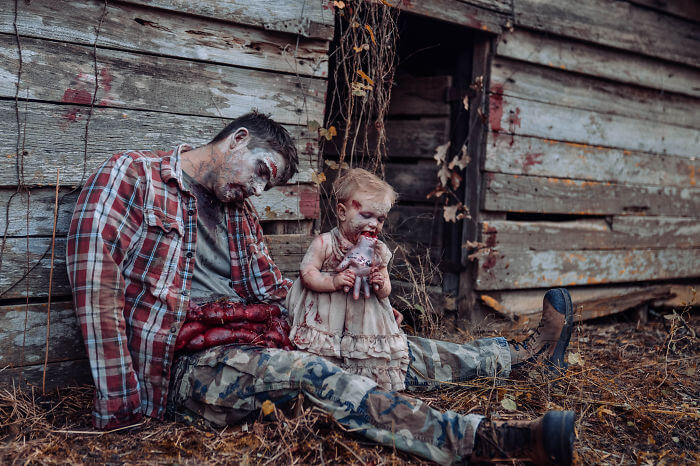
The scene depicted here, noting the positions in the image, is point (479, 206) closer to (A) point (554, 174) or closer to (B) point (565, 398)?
(A) point (554, 174)

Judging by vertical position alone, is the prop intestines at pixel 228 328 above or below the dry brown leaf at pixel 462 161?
below

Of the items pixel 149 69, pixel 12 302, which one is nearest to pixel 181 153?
pixel 149 69

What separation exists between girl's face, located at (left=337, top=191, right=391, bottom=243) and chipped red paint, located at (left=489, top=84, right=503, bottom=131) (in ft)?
6.46

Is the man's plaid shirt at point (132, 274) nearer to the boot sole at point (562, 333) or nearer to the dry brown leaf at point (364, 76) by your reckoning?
the dry brown leaf at point (364, 76)

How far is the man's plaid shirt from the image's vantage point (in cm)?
245

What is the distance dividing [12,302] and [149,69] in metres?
1.40

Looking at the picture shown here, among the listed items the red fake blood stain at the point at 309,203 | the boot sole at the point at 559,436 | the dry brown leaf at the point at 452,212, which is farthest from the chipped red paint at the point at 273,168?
the dry brown leaf at the point at 452,212

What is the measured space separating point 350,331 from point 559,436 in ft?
3.35

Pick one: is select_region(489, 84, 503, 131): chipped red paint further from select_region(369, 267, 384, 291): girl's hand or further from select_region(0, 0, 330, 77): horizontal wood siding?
select_region(369, 267, 384, 291): girl's hand

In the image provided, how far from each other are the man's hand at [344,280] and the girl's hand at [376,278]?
0.30 ft

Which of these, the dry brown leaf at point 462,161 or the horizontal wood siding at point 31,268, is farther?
the dry brown leaf at point 462,161

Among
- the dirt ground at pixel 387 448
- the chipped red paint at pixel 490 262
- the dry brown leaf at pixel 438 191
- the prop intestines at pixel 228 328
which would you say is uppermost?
the dry brown leaf at pixel 438 191

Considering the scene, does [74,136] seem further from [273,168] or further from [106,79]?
[273,168]

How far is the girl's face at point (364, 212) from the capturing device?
2754mm
